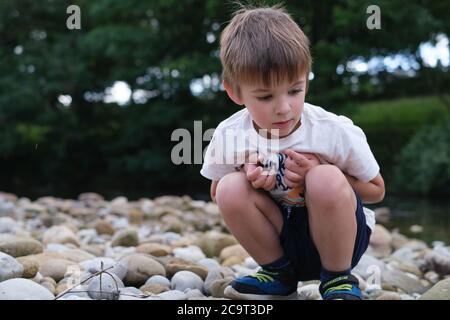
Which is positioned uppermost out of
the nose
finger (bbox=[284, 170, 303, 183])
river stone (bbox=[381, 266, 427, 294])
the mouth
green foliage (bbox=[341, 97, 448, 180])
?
green foliage (bbox=[341, 97, 448, 180])

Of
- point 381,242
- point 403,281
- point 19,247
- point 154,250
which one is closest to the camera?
point 19,247

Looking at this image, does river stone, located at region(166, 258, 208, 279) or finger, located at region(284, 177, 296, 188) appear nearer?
finger, located at region(284, 177, 296, 188)

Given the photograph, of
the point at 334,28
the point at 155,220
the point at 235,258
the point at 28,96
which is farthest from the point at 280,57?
the point at 28,96

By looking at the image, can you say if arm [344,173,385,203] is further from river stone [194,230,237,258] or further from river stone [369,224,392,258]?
river stone [369,224,392,258]

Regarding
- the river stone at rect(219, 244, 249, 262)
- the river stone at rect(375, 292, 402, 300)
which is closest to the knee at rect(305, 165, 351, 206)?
the river stone at rect(375, 292, 402, 300)

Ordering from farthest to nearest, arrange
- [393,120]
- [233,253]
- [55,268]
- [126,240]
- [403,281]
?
[393,120] < [126,240] < [233,253] < [403,281] < [55,268]

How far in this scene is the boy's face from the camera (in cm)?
172

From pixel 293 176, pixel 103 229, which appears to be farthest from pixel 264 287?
pixel 103 229

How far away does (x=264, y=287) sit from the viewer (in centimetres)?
193

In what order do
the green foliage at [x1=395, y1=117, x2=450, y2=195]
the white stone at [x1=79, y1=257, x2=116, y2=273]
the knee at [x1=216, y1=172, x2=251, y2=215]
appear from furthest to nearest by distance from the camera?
the green foliage at [x1=395, y1=117, x2=450, y2=195] → the white stone at [x1=79, y1=257, x2=116, y2=273] → the knee at [x1=216, y1=172, x2=251, y2=215]

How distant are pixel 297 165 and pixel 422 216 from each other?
4.90m

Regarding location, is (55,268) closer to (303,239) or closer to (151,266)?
(151,266)

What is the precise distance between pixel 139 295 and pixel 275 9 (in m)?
1.01
